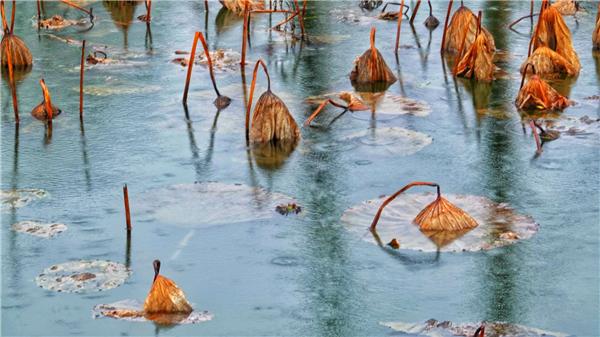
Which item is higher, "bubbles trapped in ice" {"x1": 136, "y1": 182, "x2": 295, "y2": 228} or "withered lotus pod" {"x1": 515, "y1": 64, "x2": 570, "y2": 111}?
"withered lotus pod" {"x1": 515, "y1": 64, "x2": 570, "y2": 111}

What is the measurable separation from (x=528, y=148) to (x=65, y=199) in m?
2.52

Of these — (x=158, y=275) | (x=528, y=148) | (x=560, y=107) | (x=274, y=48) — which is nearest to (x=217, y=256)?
(x=158, y=275)

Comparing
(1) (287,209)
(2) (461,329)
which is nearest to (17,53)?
(1) (287,209)

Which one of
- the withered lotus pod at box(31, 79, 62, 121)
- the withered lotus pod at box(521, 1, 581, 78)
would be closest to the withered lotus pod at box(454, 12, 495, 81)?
the withered lotus pod at box(521, 1, 581, 78)

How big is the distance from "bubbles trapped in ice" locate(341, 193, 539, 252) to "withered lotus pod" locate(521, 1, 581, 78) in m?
2.61

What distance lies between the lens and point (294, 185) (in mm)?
6344

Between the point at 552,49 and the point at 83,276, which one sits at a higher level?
the point at 552,49

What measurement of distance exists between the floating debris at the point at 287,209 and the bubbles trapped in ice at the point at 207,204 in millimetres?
29

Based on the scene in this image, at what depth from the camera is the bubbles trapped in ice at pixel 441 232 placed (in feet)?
18.1

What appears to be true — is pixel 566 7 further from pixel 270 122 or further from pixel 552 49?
pixel 270 122

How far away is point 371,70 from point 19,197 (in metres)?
2.89

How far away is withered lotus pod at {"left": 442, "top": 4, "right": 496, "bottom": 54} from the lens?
885 centimetres

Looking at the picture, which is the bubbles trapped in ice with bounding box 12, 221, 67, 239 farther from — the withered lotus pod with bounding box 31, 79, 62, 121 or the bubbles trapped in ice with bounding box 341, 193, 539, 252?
the withered lotus pod with bounding box 31, 79, 62, 121

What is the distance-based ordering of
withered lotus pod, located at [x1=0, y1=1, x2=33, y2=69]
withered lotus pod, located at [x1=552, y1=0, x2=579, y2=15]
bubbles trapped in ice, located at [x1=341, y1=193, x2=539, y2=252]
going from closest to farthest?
bubbles trapped in ice, located at [x1=341, y1=193, x2=539, y2=252]
withered lotus pod, located at [x1=0, y1=1, x2=33, y2=69]
withered lotus pod, located at [x1=552, y1=0, x2=579, y2=15]
